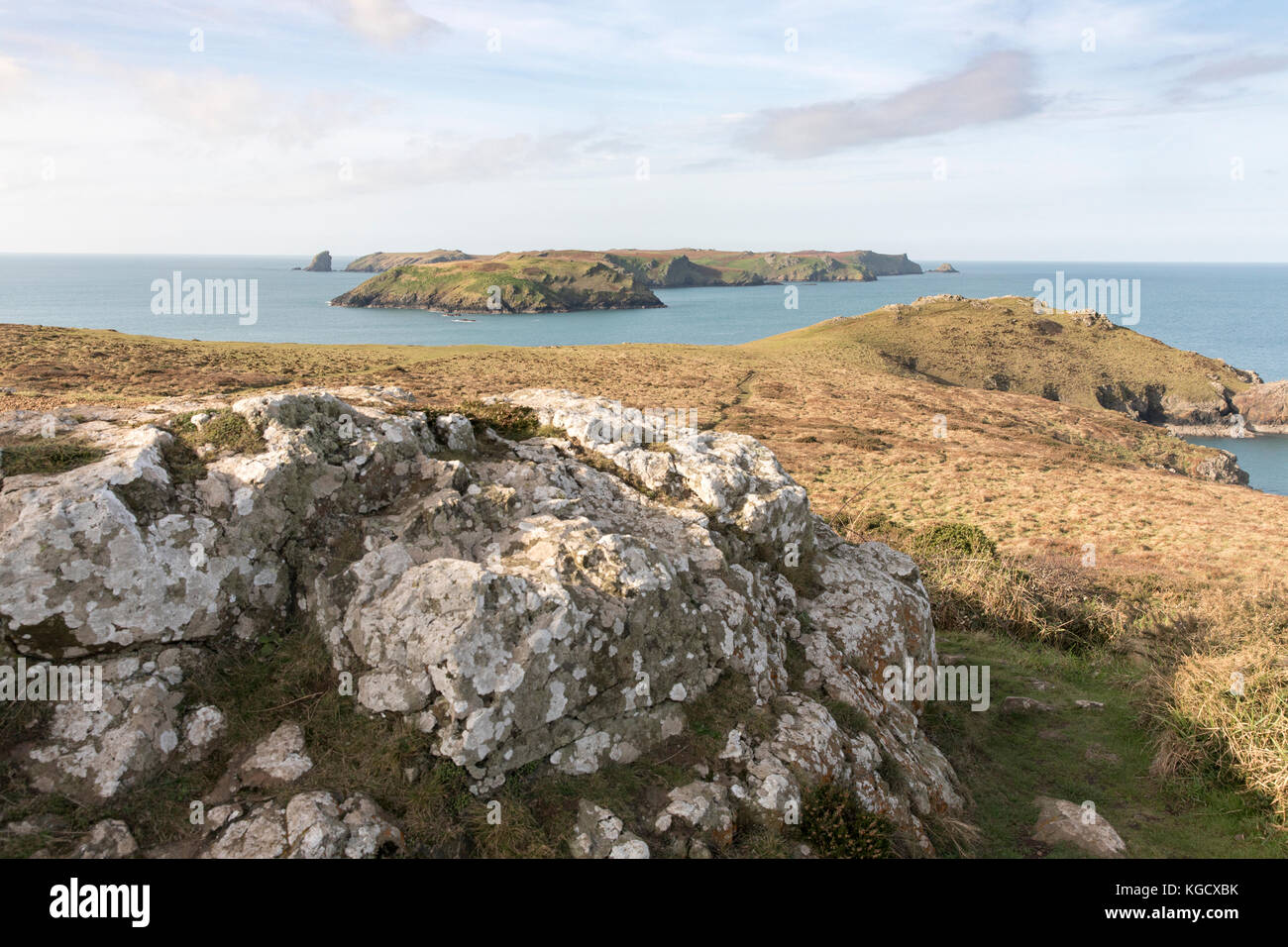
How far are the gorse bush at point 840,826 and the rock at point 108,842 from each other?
6.50m

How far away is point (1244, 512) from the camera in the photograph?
4162 centimetres

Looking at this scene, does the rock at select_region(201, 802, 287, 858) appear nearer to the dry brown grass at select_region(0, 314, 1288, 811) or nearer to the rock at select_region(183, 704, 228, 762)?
the rock at select_region(183, 704, 228, 762)

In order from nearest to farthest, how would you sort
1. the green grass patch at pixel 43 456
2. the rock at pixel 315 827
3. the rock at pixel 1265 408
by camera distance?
1. the rock at pixel 315 827
2. the green grass patch at pixel 43 456
3. the rock at pixel 1265 408

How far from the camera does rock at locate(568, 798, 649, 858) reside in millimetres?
6621

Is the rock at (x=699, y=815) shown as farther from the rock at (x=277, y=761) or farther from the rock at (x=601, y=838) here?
the rock at (x=277, y=761)

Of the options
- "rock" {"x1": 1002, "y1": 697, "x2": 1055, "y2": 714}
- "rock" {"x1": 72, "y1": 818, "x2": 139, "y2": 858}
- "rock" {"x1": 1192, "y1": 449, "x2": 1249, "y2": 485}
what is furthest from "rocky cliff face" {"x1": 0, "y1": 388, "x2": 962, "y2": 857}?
"rock" {"x1": 1192, "y1": 449, "x2": 1249, "y2": 485}

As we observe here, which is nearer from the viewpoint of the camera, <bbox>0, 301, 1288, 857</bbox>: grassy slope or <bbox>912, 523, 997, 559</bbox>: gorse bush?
<bbox>0, 301, 1288, 857</bbox>: grassy slope

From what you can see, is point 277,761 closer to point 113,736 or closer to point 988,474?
point 113,736

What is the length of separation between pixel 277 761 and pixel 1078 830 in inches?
406

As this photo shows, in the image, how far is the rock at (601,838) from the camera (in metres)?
6.62

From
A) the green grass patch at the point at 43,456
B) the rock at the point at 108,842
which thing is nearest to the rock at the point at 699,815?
the rock at the point at 108,842

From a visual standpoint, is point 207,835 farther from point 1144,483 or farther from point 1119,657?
point 1144,483

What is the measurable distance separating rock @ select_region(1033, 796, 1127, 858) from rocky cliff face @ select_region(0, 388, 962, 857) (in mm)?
1233
